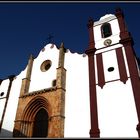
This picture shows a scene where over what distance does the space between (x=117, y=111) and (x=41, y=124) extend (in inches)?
325

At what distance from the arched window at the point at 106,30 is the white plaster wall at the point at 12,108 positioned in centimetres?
1109

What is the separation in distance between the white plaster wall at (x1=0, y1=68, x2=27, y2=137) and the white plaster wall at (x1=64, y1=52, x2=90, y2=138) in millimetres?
6808

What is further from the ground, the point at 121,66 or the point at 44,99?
the point at 121,66

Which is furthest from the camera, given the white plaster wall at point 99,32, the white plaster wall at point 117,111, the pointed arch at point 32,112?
the white plaster wall at point 99,32

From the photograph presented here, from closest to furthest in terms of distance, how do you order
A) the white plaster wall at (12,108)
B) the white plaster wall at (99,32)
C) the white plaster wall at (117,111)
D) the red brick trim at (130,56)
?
the white plaster wall at (117,111) < the red brick trim at (130,56) < the white plaster wall at (99,32) < the white plaster wall at (12,108)

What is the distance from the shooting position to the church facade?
1577 centimetres

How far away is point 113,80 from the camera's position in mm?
17234

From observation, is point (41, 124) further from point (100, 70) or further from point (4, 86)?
point (4, 86)

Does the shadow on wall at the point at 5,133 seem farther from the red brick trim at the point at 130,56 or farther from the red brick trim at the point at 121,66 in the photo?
the red brick trim at the point at 130,56

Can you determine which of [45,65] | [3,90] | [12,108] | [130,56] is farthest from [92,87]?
[3,90]

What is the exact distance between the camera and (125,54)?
1788 cm

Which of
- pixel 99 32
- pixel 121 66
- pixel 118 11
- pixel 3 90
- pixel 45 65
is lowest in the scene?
pixel 121 66

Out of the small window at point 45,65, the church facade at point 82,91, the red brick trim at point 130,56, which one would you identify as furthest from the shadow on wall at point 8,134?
the red brick trim at point 130,56

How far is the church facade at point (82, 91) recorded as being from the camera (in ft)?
51.7
